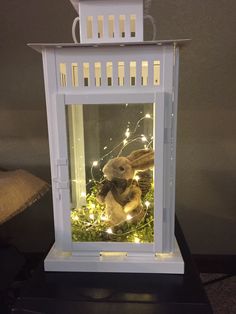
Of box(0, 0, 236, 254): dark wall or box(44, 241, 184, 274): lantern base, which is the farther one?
box(0, 0, 236, 254): dark wall

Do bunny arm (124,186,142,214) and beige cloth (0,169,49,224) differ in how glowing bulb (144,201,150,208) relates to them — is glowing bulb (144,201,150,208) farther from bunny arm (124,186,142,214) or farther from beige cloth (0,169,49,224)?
beige cloth (0,169,49,224)

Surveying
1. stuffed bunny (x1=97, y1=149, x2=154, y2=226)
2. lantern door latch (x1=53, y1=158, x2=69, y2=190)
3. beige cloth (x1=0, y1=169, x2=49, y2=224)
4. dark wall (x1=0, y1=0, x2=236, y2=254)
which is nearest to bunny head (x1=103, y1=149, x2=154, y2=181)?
stuffed bunny (x1=97, y1=149, x2=154, y2=226)

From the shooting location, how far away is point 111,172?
2.53 ft

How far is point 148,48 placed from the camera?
0.71m

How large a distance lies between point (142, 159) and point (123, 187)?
0.09 meters

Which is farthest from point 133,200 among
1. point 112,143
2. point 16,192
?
point 16,192

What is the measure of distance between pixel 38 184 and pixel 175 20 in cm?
Result: 90

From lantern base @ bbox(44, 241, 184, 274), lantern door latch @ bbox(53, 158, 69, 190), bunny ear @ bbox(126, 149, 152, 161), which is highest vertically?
bunny ear @ bbox(126, 149, 152, 161)

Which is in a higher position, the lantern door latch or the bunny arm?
the lantern door latch

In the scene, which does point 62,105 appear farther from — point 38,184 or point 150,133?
point 38,184

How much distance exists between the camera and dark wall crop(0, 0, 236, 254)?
1326 millimetres

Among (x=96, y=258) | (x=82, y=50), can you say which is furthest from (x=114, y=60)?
(x=96, y=258)

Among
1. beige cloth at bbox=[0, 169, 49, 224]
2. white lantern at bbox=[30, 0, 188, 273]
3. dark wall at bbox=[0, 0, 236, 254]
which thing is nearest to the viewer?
white lantern at bbox=[30, 0, 188, 273]

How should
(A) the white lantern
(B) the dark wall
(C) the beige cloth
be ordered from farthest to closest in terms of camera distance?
1. (B) the dark wall
2. (C) the beige cloth
3. (A) the white lantern
